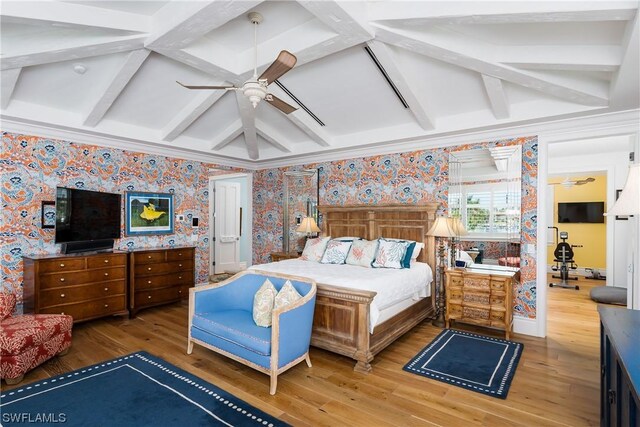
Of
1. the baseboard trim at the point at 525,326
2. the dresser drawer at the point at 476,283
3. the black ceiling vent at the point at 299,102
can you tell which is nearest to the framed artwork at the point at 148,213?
the black ceiling vent at the point at 299,102

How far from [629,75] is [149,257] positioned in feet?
19.1

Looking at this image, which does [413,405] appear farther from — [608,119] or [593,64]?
[608,119]

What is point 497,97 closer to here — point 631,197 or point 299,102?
point 631,197

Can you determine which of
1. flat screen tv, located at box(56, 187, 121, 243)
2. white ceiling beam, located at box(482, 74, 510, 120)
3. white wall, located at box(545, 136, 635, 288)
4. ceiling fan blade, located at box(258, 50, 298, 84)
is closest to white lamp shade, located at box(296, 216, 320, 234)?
flat screen tv, located at box(56, 187, 121, 243)

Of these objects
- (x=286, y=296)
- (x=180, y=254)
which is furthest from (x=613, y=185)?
(x=180, y=254)

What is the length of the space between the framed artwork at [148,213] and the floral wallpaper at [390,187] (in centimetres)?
193

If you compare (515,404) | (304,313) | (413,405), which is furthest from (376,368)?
(515,404)

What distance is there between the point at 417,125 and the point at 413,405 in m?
3.55

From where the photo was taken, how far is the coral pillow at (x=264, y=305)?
305 centimetres

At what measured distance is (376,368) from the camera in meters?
3.22

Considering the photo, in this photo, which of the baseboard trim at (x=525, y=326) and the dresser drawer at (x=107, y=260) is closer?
the baseboard trim at (x=525, y=326)

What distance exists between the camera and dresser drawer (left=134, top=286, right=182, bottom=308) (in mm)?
4852

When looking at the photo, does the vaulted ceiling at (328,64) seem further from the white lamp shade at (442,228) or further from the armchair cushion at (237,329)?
the armchair cushion at (237,329)

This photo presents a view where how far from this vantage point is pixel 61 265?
4078mm
